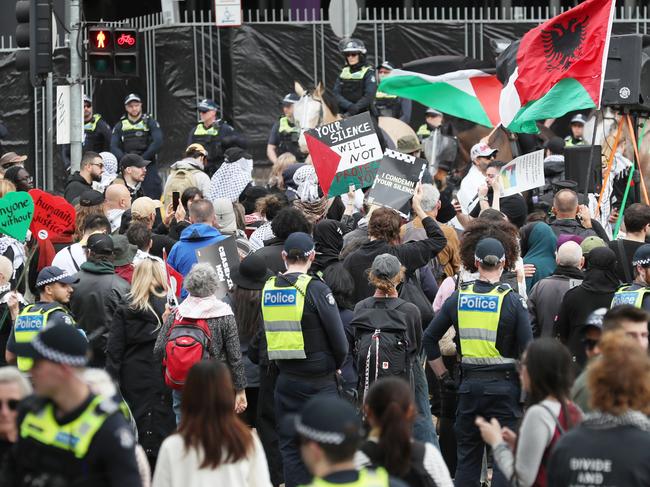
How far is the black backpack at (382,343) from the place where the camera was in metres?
9.71

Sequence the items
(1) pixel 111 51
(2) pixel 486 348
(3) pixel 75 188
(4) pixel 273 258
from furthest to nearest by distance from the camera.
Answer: (1) pixel 111 51 < (3) pixel 75 188 < (4) pixel 273 258 < (2) pixel 486 348

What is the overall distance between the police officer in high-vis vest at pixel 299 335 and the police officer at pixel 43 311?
136 centimetres

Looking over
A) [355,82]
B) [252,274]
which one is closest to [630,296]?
[252,274]

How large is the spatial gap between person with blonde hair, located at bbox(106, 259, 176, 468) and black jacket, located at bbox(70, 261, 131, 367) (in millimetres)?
199

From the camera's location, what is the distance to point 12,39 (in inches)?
1024

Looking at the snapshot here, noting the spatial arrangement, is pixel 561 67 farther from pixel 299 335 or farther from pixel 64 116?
pixel 64 116

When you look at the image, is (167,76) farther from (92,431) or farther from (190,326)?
(92,431)

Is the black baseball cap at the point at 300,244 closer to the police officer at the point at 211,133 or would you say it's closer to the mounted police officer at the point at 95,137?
the police officer at the point at 211,133

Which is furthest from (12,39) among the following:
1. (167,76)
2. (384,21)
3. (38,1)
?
(38,1)

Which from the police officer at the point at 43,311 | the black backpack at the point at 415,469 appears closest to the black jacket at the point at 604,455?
the black backpack at the point at 415,469

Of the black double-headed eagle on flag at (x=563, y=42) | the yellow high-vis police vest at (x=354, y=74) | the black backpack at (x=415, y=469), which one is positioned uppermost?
the black double-headed eagle on flag at (x=563, y=42)

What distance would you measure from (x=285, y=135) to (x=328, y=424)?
15.9 metres

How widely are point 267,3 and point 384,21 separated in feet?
18.3

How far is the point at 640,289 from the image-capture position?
374 inches
